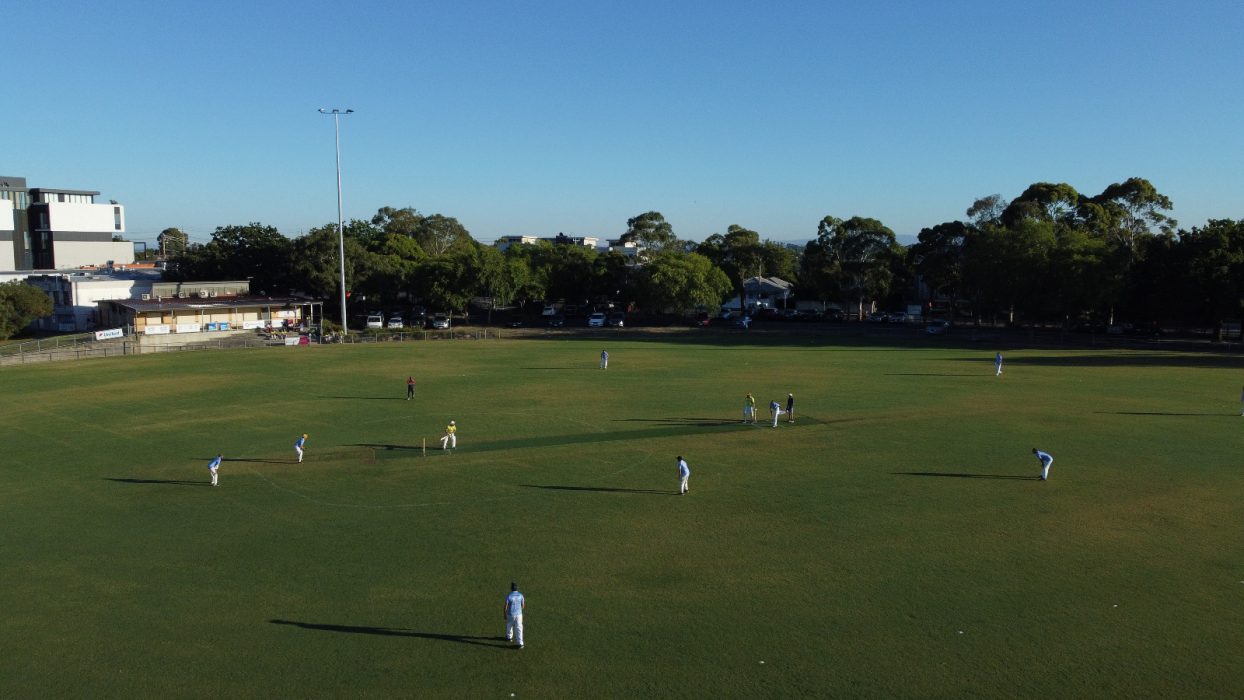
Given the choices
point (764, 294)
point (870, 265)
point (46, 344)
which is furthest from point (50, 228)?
point (870, 265)

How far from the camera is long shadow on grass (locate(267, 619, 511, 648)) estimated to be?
1462 centimetres

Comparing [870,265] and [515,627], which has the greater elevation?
[870,265]

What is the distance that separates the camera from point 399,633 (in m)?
14.9

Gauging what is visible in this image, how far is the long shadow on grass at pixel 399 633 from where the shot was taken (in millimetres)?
14625

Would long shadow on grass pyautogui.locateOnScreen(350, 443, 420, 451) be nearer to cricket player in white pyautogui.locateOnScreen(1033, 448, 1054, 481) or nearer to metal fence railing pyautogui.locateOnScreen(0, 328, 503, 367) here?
cricket player in white pyautogui.locateOnScreen(1033, 448, 1054, 481)

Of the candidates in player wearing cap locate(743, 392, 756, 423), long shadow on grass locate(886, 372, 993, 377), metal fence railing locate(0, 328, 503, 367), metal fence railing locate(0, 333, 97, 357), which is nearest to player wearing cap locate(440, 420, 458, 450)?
player wearing cap locate(743, 392, 756, 423)

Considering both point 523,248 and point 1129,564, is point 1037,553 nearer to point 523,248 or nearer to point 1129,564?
point 1129,564

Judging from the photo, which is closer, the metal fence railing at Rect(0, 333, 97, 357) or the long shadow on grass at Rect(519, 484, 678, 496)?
the long shadow on grass at Rect(519, 484, 678, 496)

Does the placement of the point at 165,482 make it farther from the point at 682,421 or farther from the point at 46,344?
the point at 46,344

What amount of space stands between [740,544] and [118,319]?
7369 cm

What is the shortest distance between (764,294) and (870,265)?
22267mm

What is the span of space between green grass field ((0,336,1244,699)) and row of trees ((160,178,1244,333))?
3468cm

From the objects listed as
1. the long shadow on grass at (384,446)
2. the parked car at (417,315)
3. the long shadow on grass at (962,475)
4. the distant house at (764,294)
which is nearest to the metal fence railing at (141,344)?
the parked car at (417,315)

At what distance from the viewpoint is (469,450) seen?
95.5ft
